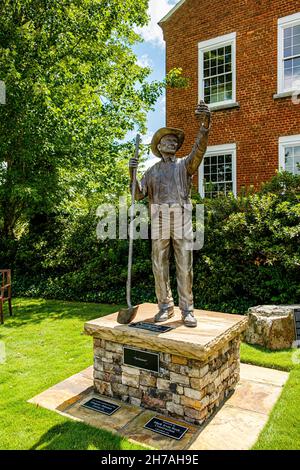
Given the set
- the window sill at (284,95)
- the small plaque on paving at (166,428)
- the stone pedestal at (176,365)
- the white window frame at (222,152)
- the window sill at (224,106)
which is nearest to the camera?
the small plaque on paving at (166,428)

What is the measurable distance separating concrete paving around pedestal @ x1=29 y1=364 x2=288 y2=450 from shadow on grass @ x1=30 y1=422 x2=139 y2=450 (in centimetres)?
11

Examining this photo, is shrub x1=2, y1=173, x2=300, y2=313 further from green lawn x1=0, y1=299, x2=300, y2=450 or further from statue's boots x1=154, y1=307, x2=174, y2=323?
statue's boots x1=154, y1=307, x2=174, y2=323

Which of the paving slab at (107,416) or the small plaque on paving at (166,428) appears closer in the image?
the small plaque on paving at (166,428)

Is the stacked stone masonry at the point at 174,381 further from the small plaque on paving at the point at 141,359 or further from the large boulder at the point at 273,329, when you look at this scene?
the large boulder at the point at 273,329

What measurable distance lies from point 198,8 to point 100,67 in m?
4.30

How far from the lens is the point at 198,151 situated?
3.88 meters

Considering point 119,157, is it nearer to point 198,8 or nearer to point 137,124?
point 137,124

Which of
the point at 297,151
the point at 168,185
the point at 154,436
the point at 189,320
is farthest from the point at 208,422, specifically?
the point at 297,151

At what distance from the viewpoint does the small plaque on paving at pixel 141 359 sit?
3767 mm

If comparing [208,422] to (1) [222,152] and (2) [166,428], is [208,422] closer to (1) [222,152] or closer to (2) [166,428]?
(2) [166,428]

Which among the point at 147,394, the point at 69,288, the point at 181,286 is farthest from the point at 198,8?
the point at 147,394

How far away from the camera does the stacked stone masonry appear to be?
3545 millimetres

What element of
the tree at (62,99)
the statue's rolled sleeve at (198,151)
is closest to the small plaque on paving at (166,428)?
the statue's rolled sleeve at (198,151)

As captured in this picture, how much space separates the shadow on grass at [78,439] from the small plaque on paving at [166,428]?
37cm
